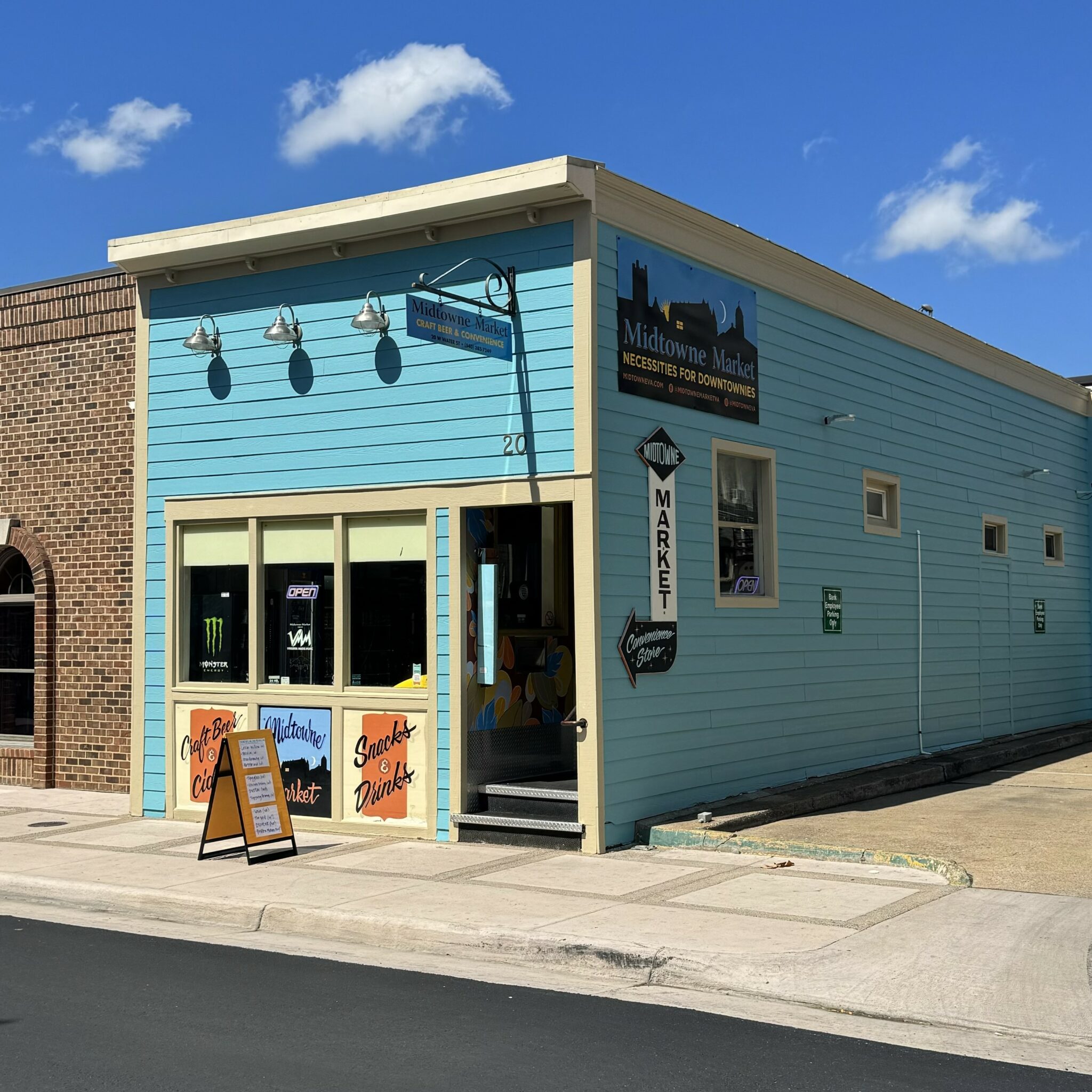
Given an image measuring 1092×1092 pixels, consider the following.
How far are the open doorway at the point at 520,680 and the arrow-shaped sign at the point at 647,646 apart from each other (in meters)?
0.75

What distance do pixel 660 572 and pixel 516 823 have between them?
2.47 meters

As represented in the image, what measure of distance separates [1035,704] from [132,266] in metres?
13.8

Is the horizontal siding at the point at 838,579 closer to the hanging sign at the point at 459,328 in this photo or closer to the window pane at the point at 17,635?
the hanging sign at the point at 459,328

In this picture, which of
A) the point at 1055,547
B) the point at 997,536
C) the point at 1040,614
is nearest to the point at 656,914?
the point at 997,536

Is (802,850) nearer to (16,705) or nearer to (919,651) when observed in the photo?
(919,651)

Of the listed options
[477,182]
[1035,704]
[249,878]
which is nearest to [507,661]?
[249,878]

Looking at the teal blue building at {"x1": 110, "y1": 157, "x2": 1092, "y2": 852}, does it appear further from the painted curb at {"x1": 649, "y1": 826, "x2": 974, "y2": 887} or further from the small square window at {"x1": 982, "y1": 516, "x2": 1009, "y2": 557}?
the small square window at {"x1": 982, "y1": 516, "x2": 1009, "y2": 557}

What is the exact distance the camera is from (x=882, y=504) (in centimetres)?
1562

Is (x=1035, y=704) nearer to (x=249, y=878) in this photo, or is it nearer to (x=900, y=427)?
(x=900, y=427)

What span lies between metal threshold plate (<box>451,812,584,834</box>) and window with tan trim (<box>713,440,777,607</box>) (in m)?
2.67

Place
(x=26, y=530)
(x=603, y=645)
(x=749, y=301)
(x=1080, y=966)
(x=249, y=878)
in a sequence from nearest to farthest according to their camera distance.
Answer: (x=1080, y=966)
(x=249, y=878)
(x=603, y=645)
(x=749, y=301)
(x=26, y=530)

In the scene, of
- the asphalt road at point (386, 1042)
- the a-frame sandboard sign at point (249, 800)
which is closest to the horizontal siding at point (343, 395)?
the a-frame sandboard sign at point (249, 800)

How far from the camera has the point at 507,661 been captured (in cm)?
1210

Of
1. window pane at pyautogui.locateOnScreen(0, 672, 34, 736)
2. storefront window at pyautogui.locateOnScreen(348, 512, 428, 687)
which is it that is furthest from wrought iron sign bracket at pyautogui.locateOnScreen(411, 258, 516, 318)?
window pane at pyautogui.locateOnScreen(0, 672, 34, 736)
